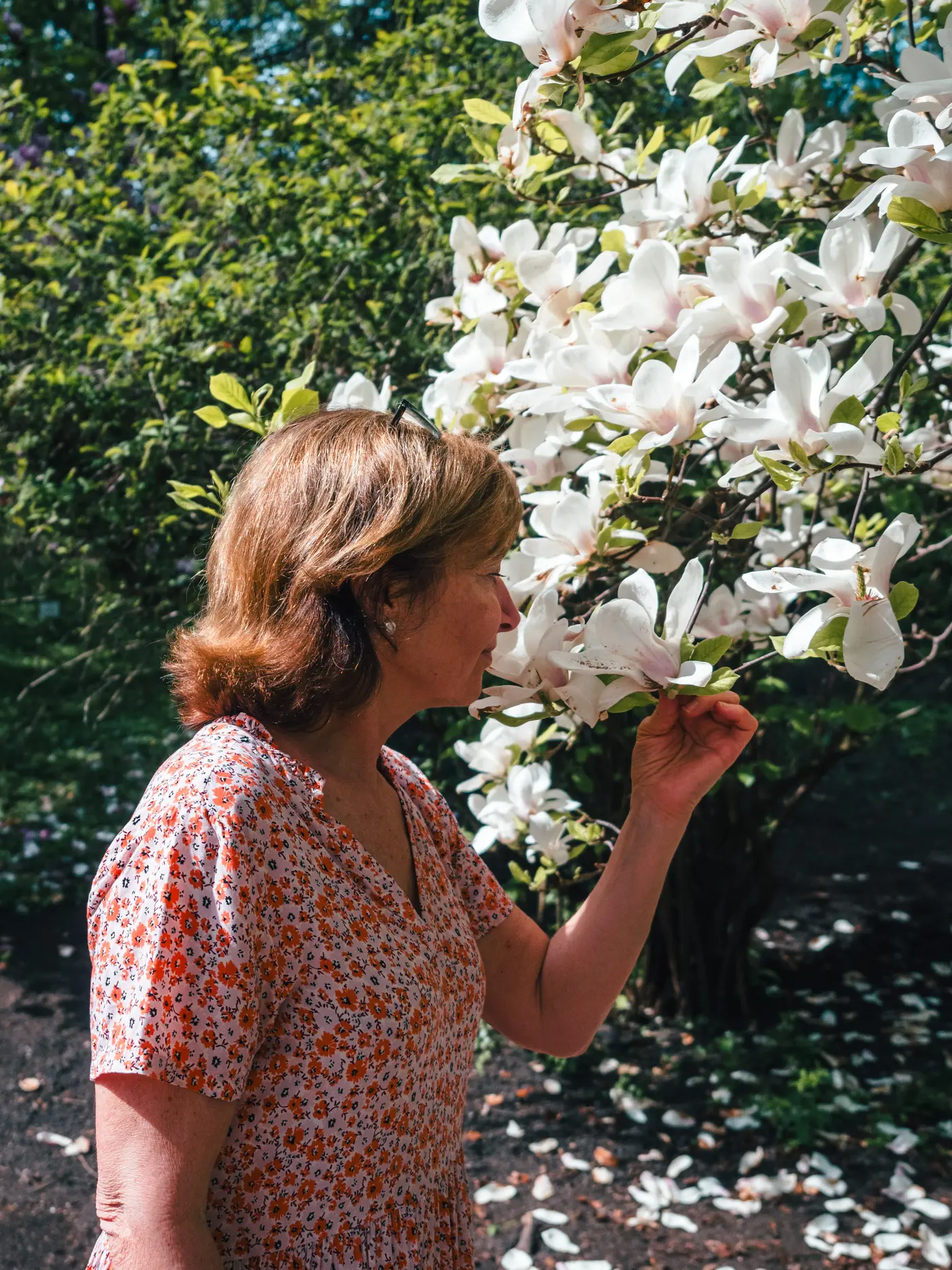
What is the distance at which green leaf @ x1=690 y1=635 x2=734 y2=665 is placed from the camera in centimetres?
120

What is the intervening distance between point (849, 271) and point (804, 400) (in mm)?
227

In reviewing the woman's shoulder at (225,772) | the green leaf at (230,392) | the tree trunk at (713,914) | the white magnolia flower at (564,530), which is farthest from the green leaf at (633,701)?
the tree trunk at (713,914)

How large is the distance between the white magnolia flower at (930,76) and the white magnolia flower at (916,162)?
0.7 inches

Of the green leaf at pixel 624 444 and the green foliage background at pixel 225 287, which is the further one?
the green foliage background at pixel 225 287

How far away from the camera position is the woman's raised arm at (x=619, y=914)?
150 centimetres

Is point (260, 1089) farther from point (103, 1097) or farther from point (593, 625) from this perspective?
point (593, 625)

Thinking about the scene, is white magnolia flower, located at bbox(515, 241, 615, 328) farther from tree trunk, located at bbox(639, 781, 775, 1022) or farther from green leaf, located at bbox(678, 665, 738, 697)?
tree trunk, located at bbox(639, 781, 775, 1022)

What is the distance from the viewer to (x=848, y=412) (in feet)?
3.76

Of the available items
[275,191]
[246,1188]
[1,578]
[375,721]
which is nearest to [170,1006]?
[246,1188]

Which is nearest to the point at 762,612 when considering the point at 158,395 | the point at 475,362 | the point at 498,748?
the point at 498,748

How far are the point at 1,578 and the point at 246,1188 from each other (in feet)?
14.4

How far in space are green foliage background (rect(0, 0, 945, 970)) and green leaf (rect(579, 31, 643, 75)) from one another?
5.80 feet

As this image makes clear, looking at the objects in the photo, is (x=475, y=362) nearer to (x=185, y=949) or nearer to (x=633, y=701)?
(x=633, y=701)

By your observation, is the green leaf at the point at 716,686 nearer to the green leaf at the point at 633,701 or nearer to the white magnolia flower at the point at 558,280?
the green leaf at the point at 633,701
